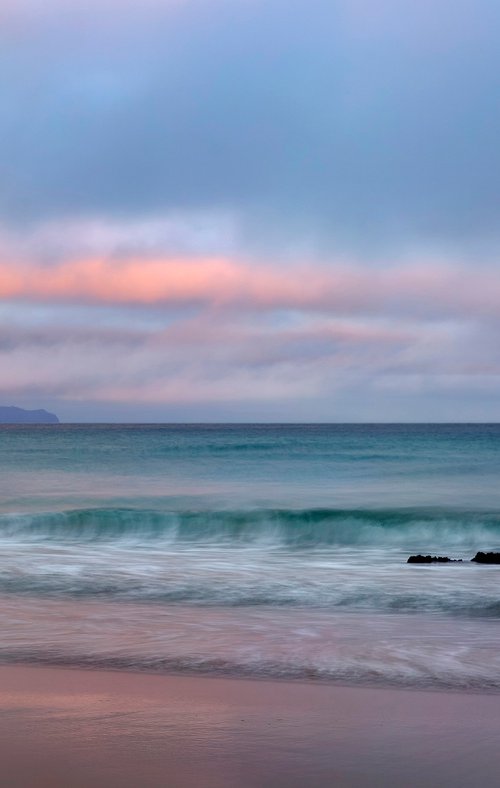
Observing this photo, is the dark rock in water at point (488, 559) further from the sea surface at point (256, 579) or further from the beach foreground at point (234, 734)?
the beach foreground at point (234, 734)

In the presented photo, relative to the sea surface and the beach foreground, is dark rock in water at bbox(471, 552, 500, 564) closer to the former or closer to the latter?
the sea surface

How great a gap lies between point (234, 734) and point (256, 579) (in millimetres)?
7994

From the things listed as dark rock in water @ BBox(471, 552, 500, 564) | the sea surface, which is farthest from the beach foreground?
dark rock in water @ BBox(471, 552, 500, 564)

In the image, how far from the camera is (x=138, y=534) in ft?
75.6

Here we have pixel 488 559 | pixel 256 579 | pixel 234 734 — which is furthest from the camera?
pixel 488 559

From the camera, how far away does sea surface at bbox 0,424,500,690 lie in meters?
7.50

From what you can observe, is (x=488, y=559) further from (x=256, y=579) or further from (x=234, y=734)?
(x=234, y=734)

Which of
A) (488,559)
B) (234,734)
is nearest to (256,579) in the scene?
(488,559)

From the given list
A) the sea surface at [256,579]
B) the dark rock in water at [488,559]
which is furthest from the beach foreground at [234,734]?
the dark rock in water at [488,559]

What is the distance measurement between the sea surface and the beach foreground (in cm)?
68

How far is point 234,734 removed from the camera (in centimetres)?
518

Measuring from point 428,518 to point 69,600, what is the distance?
52.5ft

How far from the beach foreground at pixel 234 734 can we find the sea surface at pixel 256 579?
26.7 inches

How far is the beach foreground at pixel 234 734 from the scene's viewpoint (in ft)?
14.8
